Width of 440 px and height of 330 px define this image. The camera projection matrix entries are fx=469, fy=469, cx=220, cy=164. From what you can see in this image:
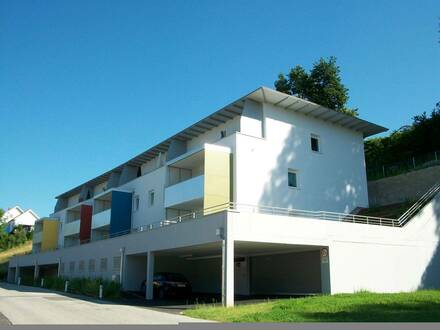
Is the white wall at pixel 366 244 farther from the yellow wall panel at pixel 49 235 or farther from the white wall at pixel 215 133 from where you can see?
the yellow wall panel at pixel 49 235

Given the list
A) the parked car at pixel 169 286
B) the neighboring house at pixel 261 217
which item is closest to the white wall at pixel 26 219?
the neighboring house at pixel 261 217

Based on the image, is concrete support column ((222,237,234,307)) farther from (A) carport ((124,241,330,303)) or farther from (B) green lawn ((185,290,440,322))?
(A) carport ((124,241,330,303))

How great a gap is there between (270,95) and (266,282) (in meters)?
11.1

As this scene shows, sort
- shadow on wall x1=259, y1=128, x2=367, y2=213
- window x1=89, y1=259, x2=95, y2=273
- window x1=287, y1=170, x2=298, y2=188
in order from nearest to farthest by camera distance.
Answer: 1. shadow on wall x1=259, y1=128, x2=367, y2=213
2. window x1=287, y1=170, x2=298, y2=188
3. window x1=89, y1=259, x2=95, y2=273

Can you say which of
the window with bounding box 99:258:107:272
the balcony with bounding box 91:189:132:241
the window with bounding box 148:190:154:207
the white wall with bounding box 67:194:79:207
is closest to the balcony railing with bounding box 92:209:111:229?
the balcony with bounding box 91:189:132:241

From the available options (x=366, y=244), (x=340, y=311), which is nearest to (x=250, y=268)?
(x=366, y=244)

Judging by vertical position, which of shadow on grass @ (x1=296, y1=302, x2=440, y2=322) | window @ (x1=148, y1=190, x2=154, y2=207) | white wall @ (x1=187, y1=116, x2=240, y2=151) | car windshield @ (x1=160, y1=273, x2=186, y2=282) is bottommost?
shadow on grass @ (x1=296, y1=302, x2=440, y2=322)

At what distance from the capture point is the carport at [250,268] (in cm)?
2395

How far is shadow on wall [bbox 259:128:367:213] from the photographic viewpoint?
28.3 meters

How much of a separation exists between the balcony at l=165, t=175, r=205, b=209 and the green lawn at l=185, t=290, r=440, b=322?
9538mm

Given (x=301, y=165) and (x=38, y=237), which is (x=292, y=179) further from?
(x=38, y=237)

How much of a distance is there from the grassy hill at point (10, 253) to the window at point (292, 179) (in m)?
44.6

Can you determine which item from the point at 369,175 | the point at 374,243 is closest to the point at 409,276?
the point at 374,243

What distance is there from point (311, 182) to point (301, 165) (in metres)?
1.30
